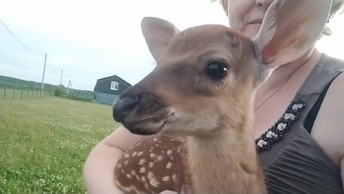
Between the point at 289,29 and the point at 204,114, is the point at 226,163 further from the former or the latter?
the point at 289,29

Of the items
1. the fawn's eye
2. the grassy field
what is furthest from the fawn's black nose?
the grassy field

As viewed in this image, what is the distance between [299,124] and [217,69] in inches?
6.1

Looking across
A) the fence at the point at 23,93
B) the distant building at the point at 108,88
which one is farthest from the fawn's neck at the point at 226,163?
the fence at the point at 23,93

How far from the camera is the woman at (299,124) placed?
77cm

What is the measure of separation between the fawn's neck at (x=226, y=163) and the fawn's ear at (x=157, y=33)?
0.21 m

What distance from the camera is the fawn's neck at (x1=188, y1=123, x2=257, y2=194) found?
0.78 m

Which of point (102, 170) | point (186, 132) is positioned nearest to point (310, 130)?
point (186, 132)

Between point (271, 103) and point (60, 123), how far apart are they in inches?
33.3

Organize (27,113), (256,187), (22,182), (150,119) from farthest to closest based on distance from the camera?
(27,113) → (22,182) → (256,187) → (150,119)

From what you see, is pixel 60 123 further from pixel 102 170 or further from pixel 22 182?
pixel 102 170

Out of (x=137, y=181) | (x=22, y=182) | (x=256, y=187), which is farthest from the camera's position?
(x=22, y=182)

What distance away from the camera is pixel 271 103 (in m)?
0.93

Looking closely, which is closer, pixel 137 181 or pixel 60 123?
pixel 137 181

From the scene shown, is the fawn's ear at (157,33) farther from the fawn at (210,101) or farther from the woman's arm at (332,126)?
the woman's arm at (332,126)
